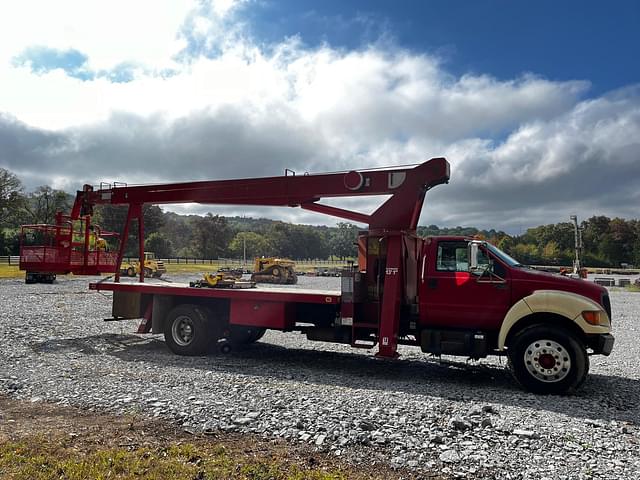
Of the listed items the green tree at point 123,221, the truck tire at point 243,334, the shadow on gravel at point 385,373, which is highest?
the green tree at point 123,221

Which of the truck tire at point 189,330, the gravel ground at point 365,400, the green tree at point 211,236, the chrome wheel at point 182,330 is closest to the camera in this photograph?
the gravel ground at point 365,400

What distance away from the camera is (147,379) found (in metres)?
7.80

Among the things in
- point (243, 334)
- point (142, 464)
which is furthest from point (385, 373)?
point (142, 464)

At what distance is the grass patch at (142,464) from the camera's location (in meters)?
4.36

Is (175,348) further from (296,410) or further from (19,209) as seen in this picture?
(19,209)

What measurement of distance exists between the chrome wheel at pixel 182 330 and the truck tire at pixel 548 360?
6.20 m

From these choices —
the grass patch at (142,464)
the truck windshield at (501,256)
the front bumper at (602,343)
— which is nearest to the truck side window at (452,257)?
the truck windshield at (501,256)

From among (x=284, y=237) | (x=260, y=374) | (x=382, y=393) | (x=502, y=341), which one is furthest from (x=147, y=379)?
(x=284, y=237)

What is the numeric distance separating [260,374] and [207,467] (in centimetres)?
396

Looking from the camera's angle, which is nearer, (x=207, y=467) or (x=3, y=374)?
(x=207, y=467)

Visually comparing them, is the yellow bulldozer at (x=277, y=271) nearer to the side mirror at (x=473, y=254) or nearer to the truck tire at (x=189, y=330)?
the truck tire at (x=189, y=330)

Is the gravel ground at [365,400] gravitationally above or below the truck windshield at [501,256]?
below

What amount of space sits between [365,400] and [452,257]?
9.90ft

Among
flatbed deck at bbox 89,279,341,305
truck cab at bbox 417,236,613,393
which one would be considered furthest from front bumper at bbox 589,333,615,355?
flatbed deck at bbox 89,279,341,305
